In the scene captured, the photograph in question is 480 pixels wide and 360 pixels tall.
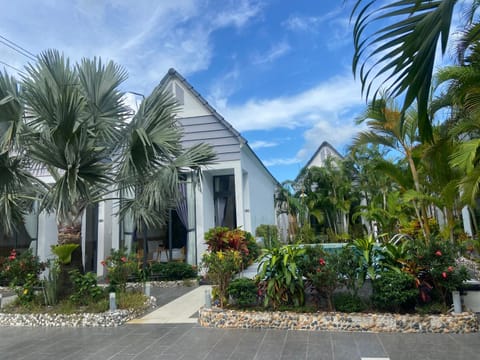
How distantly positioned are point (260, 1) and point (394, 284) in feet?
23.4

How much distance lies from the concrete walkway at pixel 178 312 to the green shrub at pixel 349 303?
2.56 meters

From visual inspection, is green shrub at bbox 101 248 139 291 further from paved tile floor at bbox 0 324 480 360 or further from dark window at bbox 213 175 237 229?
dark window at bbox 213 175 237 229

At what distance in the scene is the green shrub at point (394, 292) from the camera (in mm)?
5590

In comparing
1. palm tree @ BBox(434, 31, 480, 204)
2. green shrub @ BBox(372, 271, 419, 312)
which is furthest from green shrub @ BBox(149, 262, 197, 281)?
palm tree @ BBox(434, 31, 480, 204)

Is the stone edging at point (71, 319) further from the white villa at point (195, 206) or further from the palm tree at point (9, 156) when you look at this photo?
the white villa at point (195, 206)

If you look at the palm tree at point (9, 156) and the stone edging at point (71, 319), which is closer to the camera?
the stone edging at point (71, 319)

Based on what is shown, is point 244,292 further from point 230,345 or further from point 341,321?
point 341,321

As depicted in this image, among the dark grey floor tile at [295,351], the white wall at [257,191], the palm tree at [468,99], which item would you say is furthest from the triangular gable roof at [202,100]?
the dark grey floor tile at [295,351]

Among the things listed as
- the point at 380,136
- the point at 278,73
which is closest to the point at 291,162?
the point at 278,73

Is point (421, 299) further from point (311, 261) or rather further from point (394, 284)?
point (311, 261)

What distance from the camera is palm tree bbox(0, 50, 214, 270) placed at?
6560 mm

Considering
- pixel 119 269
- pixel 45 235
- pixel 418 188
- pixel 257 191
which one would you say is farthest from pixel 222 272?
pixel 45 235

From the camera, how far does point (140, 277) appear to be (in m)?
10.9

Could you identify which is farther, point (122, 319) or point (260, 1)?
point (260, 1)
